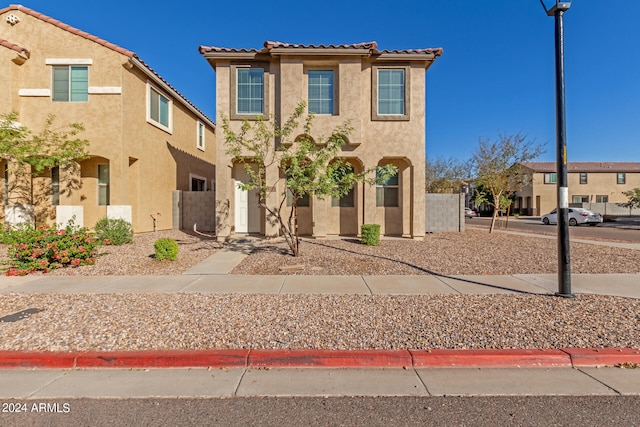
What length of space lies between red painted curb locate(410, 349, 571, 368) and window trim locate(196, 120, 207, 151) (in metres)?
17.9

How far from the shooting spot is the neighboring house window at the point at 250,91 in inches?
455

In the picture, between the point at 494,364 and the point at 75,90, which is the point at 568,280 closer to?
the point at 494,364

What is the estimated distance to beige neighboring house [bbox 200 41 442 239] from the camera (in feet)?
36.6

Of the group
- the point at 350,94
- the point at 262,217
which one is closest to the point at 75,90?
the point at 262,217

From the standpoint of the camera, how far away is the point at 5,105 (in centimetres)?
1130

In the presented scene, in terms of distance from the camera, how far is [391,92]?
1183cm

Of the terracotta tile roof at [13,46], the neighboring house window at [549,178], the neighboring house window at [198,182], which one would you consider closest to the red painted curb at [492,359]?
the terracotta tile roof at [13,46]

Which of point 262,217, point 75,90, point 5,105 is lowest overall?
point 262,217

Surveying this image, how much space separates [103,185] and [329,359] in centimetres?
1292

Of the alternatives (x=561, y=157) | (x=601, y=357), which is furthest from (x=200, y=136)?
(x=601, y=357)

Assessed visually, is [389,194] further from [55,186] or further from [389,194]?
[55,186]

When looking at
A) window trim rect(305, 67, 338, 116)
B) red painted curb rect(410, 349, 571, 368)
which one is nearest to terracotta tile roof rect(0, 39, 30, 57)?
window trim rect(305, 67, 338, 116)

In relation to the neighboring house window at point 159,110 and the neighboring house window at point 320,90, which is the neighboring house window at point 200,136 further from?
the neighboring house window at point 320,90

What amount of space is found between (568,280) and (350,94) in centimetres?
844
